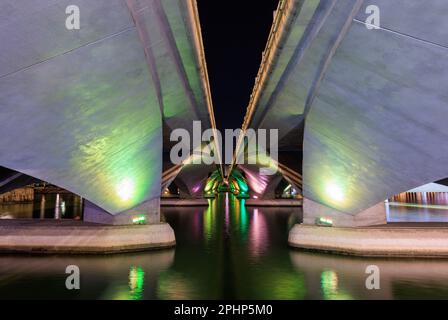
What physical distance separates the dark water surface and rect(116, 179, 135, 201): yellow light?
3.21m

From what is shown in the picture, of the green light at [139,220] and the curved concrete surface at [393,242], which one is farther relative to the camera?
the green light at [139,220]

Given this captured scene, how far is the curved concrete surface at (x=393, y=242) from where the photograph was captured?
16719 mm

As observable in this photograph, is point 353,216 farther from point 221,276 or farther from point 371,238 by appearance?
point 221,276

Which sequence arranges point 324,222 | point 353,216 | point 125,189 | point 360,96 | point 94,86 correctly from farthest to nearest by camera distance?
point 324,222, point 353,216, point 125,189, point 360,96, point 94,86

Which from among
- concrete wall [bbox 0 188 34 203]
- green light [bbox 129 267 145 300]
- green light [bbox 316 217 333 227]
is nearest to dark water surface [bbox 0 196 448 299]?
green light [bbox 129 267 145 300]

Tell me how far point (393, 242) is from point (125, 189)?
44.1ft

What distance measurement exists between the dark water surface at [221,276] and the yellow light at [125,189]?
3211 mm

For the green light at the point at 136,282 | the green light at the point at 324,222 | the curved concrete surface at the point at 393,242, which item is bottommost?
the green light at the point at 136,282

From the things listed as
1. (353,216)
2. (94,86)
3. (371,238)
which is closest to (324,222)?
(353,216)

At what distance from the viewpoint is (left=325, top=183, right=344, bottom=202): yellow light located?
19.2m

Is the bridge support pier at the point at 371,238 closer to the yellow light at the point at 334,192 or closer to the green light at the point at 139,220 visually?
the yellow light at the point at 334,192

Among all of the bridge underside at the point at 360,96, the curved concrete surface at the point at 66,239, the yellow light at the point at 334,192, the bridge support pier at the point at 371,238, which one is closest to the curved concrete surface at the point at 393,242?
the bridge support pier at the point at 371,238

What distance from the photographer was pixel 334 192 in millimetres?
19500
